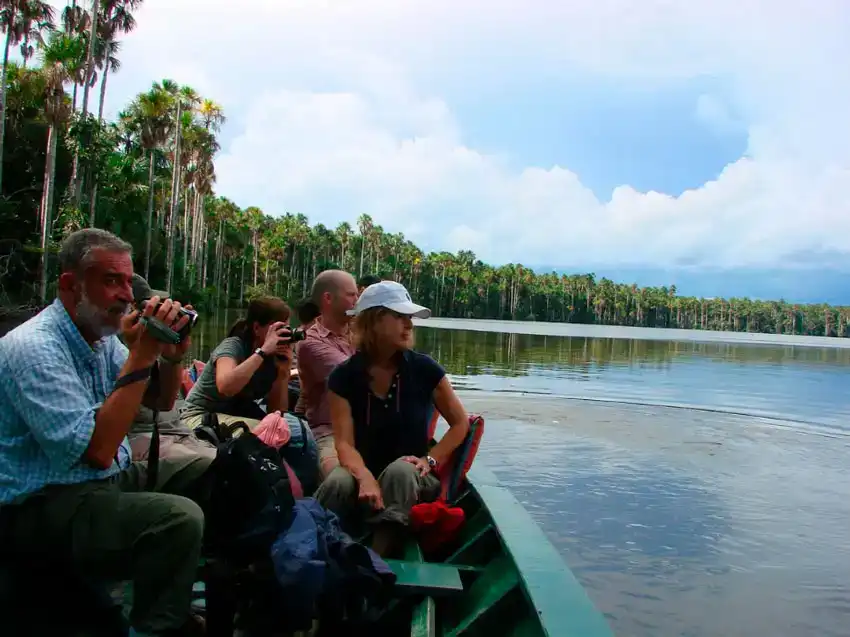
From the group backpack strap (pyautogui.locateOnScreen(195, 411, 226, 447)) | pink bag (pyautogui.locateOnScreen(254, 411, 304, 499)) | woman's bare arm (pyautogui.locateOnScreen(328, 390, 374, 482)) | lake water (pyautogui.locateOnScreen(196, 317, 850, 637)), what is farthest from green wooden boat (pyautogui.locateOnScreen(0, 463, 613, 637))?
lake water (pyautogui.locateOnScreen(196, 317, 850, 637))

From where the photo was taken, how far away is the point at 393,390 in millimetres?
3770

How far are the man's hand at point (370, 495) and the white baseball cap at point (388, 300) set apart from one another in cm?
84

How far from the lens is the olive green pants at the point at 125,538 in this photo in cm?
231

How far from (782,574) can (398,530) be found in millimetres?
3928

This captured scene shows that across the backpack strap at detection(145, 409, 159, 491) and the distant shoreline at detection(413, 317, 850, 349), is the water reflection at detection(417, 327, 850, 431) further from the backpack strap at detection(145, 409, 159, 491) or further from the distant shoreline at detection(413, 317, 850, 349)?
the distant shoreline at detection(413, 317, 850, 349)

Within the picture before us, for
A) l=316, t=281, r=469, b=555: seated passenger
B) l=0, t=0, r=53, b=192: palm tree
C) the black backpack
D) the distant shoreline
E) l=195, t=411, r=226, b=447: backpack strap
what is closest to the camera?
the black backpack

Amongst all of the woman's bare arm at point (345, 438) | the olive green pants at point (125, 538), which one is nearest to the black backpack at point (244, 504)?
the olive green pants at point (125, 538)

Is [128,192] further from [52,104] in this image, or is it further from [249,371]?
[249,371]

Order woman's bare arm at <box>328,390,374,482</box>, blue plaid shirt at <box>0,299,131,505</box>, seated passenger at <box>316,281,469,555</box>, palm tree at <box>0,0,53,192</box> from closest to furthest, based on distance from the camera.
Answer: blue plaid shirt at <box>0,299,131,505</box> → woman's bare arm at <box>328,390,374,482</box> → seated passenger at <box>316,281,469,555</box> → palm tree at <box>0,0,53,192</box>

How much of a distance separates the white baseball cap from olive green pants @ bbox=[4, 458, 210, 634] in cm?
157

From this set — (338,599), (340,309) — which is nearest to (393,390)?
(340,309)

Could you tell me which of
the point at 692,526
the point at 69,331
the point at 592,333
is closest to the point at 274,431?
the point at 69,331

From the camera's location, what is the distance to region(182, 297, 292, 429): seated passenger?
13.4 feet

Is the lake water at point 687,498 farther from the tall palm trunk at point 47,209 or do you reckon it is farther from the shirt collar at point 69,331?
the tall palm trunk at point 47,209
